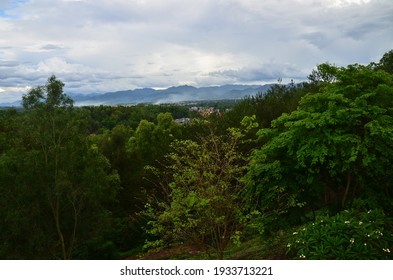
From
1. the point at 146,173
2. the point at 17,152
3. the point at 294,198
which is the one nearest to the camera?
the point at 294,198

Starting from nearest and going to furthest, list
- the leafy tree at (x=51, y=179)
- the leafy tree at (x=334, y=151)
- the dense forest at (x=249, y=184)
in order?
the dense forest at (x=249, y=184) → the leafy tree at (x=334, y=151) → the leafy tree at (x=51, y=179)

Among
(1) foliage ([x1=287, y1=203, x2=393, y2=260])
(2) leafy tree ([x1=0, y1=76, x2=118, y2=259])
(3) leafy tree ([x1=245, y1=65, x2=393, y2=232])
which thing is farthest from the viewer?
(2) leafy tree ([x1=0, y1=76, x2=118, y2=259])

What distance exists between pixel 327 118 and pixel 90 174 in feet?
41.6

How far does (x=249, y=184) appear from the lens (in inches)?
376

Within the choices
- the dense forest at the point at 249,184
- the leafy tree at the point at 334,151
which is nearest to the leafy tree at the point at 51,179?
the dense forest at the point at 249,184

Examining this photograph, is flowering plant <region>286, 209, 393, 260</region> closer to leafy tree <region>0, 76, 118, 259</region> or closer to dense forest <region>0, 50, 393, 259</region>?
dense forest <region>0, 50, 393, 259</region>

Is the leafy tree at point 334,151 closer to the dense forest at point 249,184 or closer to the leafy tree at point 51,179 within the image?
the dense forest at point 249,184

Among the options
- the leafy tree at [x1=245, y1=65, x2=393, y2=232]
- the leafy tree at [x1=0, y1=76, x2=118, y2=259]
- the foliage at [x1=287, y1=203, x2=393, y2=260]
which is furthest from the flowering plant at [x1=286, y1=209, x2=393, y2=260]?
the leafy tree at [x1=0, y1=76, x2=118, y2=259]

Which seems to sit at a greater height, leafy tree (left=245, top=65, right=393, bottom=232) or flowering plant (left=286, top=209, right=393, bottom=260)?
leafy tree (left=245, top=65, right=393, bottom=232)

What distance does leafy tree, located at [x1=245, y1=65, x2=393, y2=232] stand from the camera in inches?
348

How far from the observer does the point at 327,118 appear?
8.84 meters

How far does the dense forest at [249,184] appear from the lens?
28.1ft

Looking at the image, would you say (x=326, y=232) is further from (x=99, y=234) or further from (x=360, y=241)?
(x=99, y=234)
